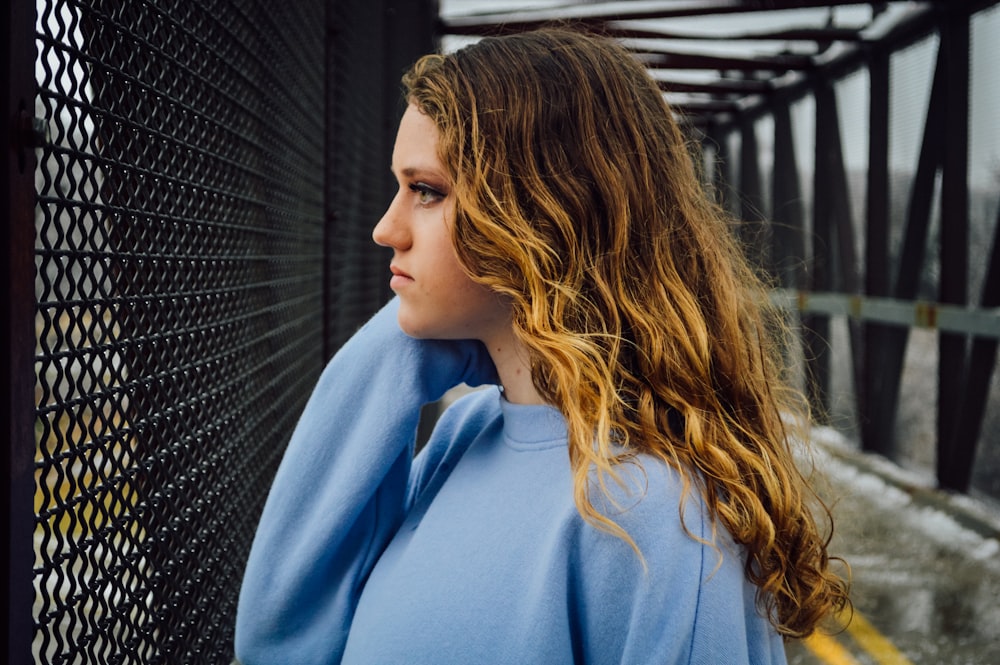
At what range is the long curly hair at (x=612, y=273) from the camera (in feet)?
4.33

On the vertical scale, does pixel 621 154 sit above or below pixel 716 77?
below

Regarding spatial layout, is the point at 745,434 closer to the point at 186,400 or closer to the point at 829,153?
the point at 186,400

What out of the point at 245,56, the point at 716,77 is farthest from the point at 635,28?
the point at 245,56

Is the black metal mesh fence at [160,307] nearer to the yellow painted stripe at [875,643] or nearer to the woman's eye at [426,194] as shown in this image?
the woman's eye at [426,194]

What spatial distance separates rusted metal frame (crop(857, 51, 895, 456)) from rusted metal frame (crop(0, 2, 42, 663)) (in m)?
6.85

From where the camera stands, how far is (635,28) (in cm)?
724

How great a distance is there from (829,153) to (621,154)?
293 inches

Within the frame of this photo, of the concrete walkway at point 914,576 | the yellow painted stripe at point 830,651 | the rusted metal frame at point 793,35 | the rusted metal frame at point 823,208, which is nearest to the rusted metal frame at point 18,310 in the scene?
the concrete walkway at point 914,576

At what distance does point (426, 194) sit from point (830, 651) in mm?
3408

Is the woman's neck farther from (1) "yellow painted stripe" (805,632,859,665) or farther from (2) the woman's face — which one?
(1) "yellow painted stripe" (805,632,859,665)

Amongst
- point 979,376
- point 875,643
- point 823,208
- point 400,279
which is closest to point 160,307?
point 400,279

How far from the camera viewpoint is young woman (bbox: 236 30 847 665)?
125cm

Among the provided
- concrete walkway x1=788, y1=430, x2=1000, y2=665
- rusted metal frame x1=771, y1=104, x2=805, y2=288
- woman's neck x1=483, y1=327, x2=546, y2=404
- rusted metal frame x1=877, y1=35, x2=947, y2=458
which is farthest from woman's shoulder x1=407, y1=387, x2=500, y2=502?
rusted metal frame x1=771, y1=104, x2=805, y2=288

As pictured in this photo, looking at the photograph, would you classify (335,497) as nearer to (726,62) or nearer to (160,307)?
(160,307)
